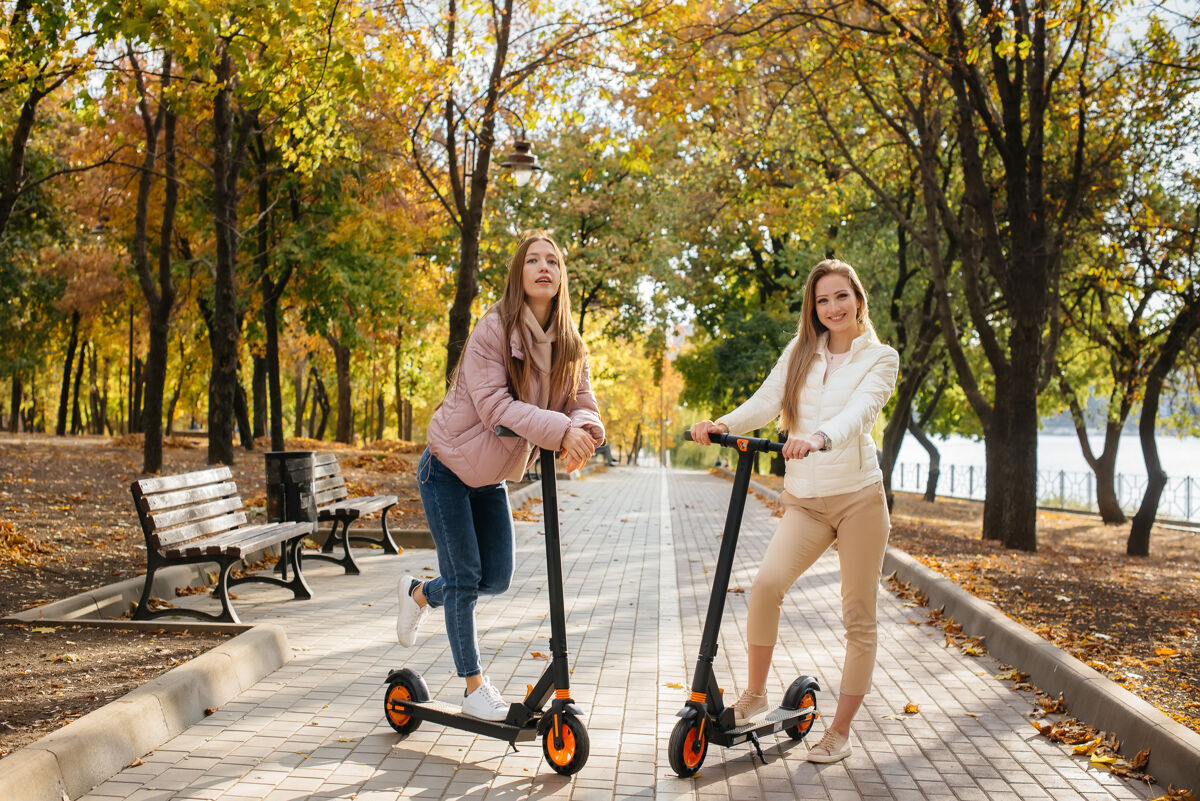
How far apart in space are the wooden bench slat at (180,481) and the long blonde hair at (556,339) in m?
3.21

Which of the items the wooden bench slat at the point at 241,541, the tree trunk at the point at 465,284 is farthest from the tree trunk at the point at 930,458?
the wooden bench slat at the point at 241,541

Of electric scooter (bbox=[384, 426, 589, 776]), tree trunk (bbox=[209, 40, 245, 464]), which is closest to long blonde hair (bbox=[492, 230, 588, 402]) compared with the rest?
electric scooter (bbox=[384, 426, 589, 776])

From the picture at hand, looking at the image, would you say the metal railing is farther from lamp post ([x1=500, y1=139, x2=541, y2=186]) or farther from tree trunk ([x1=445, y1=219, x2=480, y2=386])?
tree trunk ([x1=445, y1=219, x2=480, y2=386])

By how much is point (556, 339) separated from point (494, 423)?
488mm

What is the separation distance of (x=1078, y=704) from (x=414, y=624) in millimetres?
3170

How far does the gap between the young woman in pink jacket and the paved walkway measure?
501 mm

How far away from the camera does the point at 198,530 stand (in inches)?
281

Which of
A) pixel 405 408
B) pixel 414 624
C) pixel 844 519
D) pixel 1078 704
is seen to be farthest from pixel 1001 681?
pixel 405 408

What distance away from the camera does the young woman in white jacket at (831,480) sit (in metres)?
4.39

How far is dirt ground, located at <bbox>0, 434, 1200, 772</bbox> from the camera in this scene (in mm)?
5219

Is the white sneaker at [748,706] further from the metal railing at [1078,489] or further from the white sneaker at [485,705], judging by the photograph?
the metal railing at [1078,489]

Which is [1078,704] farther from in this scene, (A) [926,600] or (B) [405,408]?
(B) [405,408]

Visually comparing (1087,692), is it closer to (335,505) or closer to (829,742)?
(829,742)

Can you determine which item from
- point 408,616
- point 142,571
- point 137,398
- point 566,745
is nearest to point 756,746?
point 566,745
